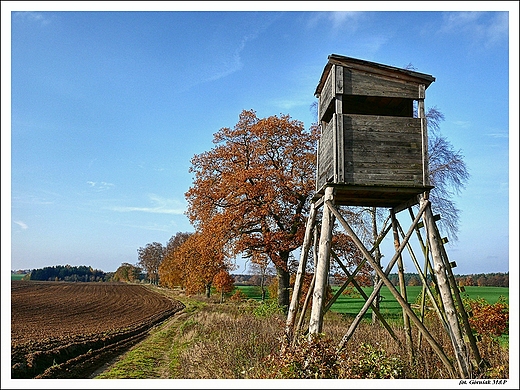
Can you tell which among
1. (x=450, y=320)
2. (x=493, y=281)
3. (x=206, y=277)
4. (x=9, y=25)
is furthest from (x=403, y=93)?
(x=493, y=281)

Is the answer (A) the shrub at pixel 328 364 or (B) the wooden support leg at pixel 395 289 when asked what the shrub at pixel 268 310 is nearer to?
(B) the wooden support leg at pixel 395 289

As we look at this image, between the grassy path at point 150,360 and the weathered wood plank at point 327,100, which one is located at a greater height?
the weathered wood plank at point 327,100

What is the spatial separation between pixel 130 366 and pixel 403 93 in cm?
971

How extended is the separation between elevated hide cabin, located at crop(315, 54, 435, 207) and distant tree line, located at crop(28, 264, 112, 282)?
67.1 m

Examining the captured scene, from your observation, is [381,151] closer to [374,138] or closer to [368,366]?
[374,138]

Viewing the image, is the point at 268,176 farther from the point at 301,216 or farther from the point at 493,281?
the point at 493,281

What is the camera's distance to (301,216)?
19.0 m

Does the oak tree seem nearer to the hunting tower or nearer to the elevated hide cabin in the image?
the hunting tower

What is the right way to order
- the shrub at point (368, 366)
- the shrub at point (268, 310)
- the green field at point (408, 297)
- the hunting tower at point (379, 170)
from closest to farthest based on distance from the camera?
the shrub at point (368, 366) < the hunting tower at point (379, 170) < the shrub at point (268, 310) < the green field at point (408, 297)

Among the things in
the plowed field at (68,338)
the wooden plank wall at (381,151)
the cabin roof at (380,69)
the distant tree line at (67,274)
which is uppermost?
the cabin roof at (380,69)

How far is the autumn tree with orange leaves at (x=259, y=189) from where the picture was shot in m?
18.2

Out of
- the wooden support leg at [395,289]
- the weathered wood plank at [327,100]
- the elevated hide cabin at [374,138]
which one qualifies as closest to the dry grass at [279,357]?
the wooden support leg at [395,289]

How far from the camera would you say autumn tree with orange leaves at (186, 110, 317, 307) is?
18203 millimetres

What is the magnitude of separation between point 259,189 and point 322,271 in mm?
10045
